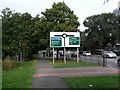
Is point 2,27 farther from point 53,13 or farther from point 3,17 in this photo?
point 53,13

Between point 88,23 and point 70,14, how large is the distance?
2437 inches

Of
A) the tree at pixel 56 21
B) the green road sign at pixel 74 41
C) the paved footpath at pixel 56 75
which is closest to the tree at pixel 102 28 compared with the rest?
the tree at pixel 56 21

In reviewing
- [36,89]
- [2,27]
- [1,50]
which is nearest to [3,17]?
[2,27]

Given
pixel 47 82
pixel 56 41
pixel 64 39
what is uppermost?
pixel 64 39

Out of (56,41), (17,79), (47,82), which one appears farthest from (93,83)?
(56,41)

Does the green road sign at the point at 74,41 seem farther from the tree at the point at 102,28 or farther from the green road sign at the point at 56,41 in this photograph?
the tree at the point at 102,28

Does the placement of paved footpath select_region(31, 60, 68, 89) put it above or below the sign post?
below

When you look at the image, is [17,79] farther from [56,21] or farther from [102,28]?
[102,28]

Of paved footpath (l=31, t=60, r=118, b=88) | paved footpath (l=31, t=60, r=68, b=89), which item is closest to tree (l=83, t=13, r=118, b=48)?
paved footpath (l=31, t=60, r=118, b=88)

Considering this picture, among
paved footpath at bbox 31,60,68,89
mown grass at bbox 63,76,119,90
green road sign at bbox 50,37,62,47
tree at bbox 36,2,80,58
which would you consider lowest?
paved footpath at bbox 31,60,68,89

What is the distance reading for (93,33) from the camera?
11681 cm

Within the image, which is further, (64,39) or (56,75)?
(64,39)

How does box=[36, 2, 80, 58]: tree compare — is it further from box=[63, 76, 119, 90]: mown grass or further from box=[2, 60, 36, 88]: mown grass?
box=[63, 76, 119, 90]: mown grass

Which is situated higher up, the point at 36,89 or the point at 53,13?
the point at 53,13
